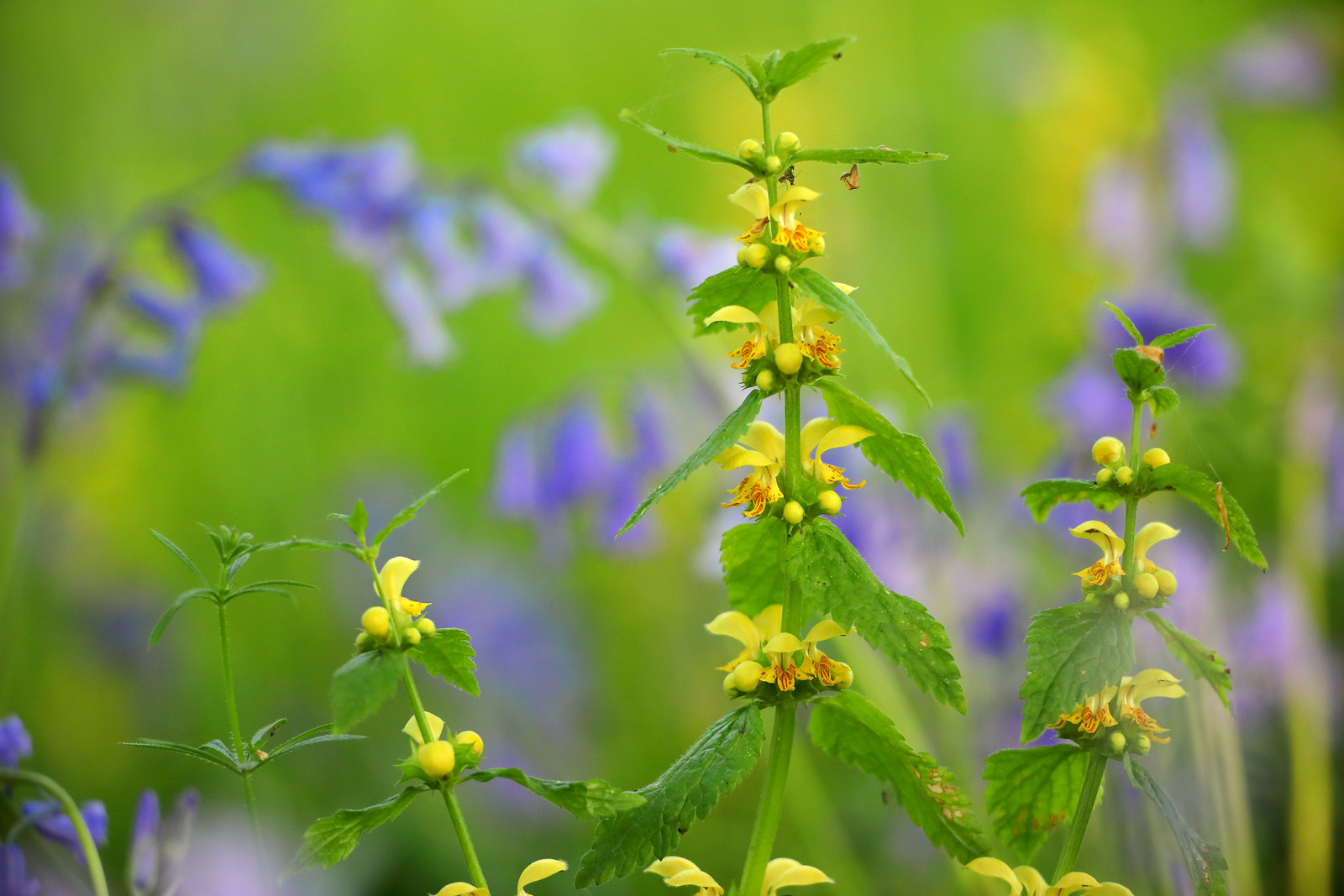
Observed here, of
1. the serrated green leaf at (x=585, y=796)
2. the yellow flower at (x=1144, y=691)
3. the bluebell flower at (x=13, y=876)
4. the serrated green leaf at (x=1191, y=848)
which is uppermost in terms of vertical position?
the yellow flower at (x=1144, y=691)

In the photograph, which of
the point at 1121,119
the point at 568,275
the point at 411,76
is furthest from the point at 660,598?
the point at 1121,119

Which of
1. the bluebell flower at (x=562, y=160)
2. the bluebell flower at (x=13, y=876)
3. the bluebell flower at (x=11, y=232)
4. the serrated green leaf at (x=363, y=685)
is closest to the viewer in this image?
the serrated green leaf at (x=363, y=685)

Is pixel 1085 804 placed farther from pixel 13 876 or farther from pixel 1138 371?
pixel 13 876

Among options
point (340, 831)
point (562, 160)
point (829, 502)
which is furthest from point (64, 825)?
point (562, 160)

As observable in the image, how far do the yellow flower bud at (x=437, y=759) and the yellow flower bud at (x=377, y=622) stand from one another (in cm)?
3

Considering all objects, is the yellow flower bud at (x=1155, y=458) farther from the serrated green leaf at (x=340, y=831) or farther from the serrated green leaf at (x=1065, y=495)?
the serrated green leaf at (x=340, y=831)

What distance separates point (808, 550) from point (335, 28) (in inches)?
37.0

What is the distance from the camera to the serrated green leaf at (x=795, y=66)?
0.22 metres

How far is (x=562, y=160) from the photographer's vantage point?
682 millimetres

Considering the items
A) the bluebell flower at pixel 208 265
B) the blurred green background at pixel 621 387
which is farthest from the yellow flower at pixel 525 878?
the bluebell flower at pixel 208 265

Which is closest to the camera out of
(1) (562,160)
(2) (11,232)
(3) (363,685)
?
(3) (363,685)

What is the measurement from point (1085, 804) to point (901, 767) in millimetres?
43

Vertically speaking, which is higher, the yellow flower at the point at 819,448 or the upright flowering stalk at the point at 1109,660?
the yellow flower at the point at 819,448

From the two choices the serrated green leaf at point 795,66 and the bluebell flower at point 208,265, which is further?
the bluebell flower at point 208,265
